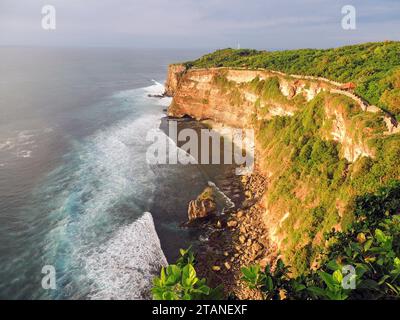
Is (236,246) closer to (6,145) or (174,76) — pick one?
(6,145)

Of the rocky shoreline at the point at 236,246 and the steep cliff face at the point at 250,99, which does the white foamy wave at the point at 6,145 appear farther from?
the rocky shoreline at the point at 236,246

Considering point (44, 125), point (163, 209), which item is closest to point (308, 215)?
point (163, 209)

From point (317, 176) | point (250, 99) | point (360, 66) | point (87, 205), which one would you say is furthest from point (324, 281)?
point (250, 99)

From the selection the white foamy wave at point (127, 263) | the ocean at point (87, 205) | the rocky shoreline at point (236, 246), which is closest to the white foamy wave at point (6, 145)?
the ocean at point (87, 205)

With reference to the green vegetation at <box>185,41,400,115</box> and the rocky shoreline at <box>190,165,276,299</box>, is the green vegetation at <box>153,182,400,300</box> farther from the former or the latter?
the green vegetation at <box>185,41,400,115</box>

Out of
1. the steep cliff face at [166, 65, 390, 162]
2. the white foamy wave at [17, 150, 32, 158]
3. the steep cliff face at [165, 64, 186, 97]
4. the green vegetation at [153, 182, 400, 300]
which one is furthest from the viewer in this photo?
the steep cliff face at [165, 64, 186, 97]

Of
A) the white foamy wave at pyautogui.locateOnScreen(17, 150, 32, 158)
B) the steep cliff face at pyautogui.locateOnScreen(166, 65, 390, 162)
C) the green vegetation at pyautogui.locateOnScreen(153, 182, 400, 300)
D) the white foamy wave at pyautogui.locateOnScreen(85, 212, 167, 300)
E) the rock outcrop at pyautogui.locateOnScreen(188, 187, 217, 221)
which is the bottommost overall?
the white foamy wave at pyautogui.locateOnScreen(85, 212, 167, 300)

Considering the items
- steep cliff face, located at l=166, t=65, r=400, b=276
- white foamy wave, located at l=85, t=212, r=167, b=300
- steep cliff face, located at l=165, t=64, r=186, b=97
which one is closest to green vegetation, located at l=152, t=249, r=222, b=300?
steep cliff face, located at l=166, t=65, r=400, b=276
